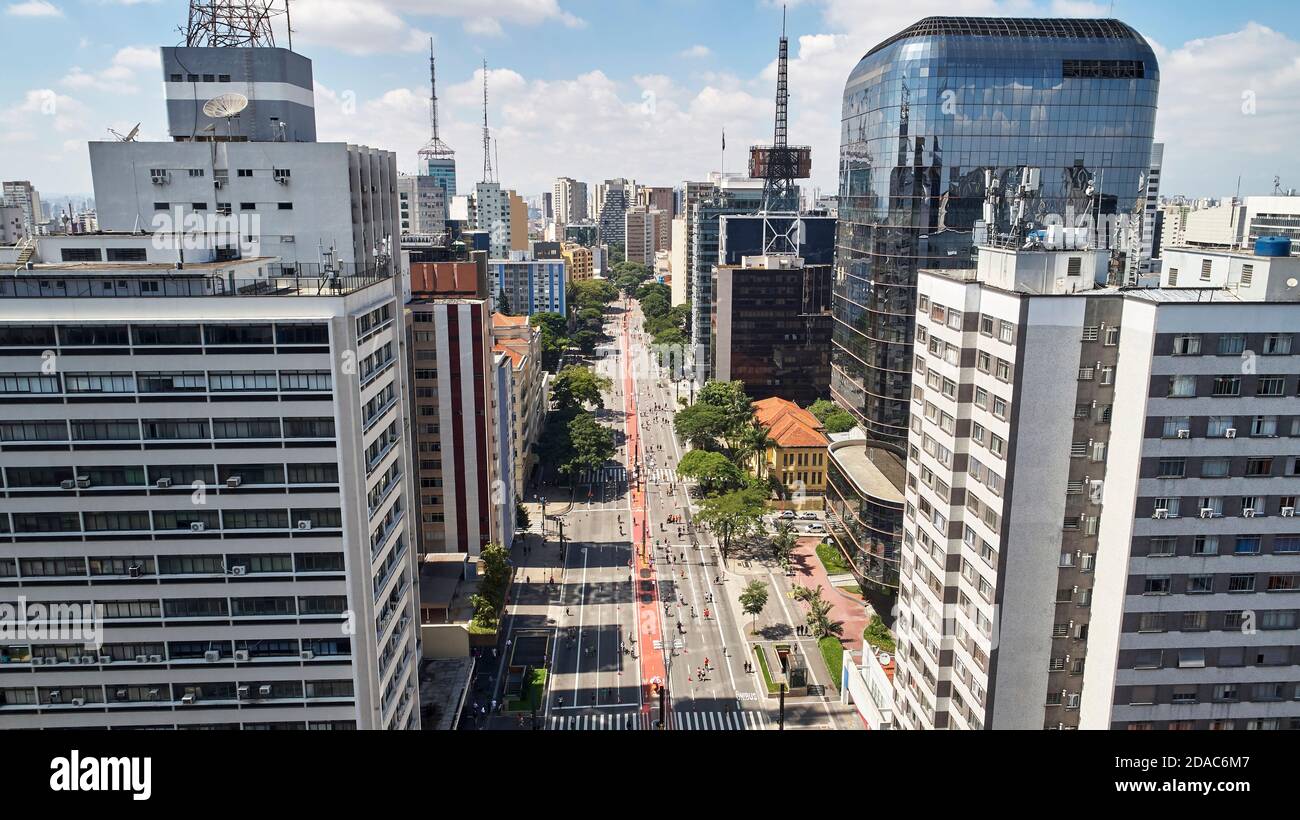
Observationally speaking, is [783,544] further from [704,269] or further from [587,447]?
[704,269]

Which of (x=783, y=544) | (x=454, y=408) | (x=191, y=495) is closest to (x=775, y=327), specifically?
(x=783, y=544)

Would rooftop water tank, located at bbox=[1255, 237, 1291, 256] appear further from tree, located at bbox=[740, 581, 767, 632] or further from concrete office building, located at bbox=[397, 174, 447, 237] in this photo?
concrete office building, located at bbox=[397, 174, 447, 237]

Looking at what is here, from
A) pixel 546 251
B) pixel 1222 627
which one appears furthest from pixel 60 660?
pixel 546 251

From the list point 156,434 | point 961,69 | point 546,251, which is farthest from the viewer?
point 546,251

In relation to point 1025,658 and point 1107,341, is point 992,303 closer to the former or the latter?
point 1107,341
